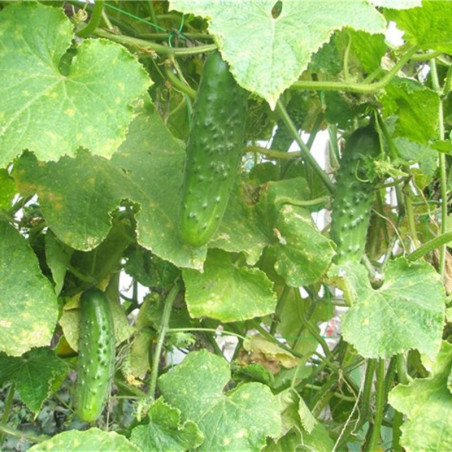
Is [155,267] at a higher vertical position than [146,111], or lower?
lower

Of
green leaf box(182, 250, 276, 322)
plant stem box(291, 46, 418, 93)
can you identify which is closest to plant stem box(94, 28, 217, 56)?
plant stem box(291, 46, 418, 93)

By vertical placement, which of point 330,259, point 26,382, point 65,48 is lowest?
point 26,382

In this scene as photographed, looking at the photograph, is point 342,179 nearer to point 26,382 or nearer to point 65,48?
point 65,48

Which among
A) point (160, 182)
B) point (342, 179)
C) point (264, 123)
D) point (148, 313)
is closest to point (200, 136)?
point (160, 182)

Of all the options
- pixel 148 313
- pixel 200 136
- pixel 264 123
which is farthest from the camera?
pixel 264 123

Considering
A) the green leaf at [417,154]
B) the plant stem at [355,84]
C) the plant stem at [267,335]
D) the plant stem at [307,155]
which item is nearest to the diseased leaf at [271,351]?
the plant stem at [267,335]

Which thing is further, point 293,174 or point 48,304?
point 293,174
